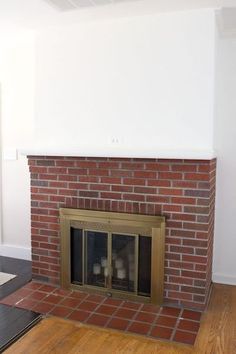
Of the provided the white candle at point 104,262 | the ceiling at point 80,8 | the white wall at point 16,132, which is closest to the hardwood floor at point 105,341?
the white candle at point 104,262

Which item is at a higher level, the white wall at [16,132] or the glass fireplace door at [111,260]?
the white wall at [16,132]

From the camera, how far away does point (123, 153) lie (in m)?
2.58

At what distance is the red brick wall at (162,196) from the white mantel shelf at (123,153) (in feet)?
0.29

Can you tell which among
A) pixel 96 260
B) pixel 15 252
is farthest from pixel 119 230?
pixel 15 252

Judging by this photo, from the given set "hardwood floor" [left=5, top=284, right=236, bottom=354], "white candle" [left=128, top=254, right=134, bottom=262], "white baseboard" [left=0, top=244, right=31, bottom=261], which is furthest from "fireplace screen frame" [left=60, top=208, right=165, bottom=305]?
"white baseboard" [left=0, top=244, right=31, bottom=261]

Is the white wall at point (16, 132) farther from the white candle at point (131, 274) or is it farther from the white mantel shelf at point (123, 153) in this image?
the white candle at point (131, 274)

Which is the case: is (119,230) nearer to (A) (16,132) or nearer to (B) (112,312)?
(B) (112,312)

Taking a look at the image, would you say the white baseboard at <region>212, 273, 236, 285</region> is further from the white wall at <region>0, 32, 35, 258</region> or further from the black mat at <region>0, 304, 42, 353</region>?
the white wall at <region>0, 32, 35, 258</region>

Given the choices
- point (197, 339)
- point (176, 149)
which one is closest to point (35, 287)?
point (197, 339)

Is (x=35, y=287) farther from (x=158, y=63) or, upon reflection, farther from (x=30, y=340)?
(x=158, y=63)

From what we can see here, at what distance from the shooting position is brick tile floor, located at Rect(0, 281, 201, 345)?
2.35m

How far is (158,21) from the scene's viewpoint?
2596 millimetres

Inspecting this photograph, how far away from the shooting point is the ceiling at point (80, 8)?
234cm

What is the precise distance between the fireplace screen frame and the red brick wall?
55mm
